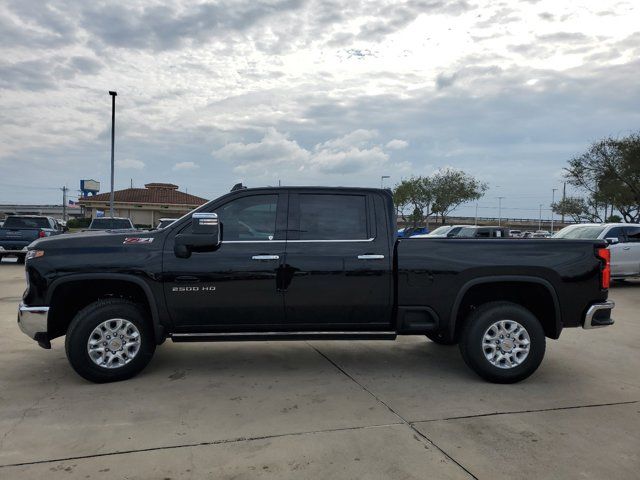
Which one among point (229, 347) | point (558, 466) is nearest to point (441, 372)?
point (558, 466)

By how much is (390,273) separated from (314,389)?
4.31 ft

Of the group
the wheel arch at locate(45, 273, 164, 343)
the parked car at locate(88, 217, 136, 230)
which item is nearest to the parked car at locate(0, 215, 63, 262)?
the parked car at locate(88, 217, 136, 230)

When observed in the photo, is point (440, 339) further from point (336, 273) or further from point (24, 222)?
point (24, 222)

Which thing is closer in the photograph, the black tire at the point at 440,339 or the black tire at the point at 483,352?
the black tire at the point at 483,352

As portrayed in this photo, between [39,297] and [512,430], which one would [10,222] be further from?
[512,430]

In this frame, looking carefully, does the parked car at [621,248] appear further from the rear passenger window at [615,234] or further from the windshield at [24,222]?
the windshield at [24,222]

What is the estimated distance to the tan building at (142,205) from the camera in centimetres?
4616

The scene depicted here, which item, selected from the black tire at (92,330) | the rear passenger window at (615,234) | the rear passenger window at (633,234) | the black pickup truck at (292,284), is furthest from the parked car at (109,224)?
the rear passenger window at (633,234)

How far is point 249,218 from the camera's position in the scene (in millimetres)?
5121

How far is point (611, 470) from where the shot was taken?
330 cm

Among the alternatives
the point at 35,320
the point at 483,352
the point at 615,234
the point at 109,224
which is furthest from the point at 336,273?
the point at 109,224

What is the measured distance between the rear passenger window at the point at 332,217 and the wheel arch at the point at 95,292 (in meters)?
1.59

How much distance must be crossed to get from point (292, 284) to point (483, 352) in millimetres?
1953

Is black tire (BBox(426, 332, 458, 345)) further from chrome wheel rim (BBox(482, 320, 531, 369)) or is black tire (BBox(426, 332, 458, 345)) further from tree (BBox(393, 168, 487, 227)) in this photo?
tree (BBox(393, 168, 487, 227))
